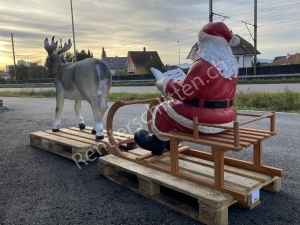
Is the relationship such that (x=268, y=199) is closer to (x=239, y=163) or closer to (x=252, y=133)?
(x=239, y=163)

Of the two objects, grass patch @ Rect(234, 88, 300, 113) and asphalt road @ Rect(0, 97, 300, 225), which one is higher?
grass patch @ Rect(234, 88, 300, 113)

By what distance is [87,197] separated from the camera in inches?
120

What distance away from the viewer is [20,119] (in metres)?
8.76

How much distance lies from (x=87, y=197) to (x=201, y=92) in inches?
63.7

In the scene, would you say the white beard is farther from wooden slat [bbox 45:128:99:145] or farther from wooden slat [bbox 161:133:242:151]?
wooden slat [bbox 45:128:99:145]

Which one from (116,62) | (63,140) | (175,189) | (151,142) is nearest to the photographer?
(175,189)

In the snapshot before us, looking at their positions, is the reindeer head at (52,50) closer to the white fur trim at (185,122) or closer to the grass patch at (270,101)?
the white fur trim at (185,122)

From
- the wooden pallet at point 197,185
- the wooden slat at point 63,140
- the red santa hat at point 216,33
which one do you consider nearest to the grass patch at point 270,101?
the wooden pallet at point 197,185

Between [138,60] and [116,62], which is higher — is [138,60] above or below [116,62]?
below

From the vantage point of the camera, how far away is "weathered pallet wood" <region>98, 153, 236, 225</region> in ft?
7.75

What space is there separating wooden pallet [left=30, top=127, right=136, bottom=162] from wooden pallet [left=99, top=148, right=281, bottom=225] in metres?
0.63

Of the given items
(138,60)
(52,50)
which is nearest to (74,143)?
(52,50)

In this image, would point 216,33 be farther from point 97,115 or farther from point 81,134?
point 81,134

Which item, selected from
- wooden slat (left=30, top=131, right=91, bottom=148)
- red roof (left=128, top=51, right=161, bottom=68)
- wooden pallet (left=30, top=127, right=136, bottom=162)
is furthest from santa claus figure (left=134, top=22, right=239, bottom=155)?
red roof (left=128, top=51, right=161, bottom=68)
